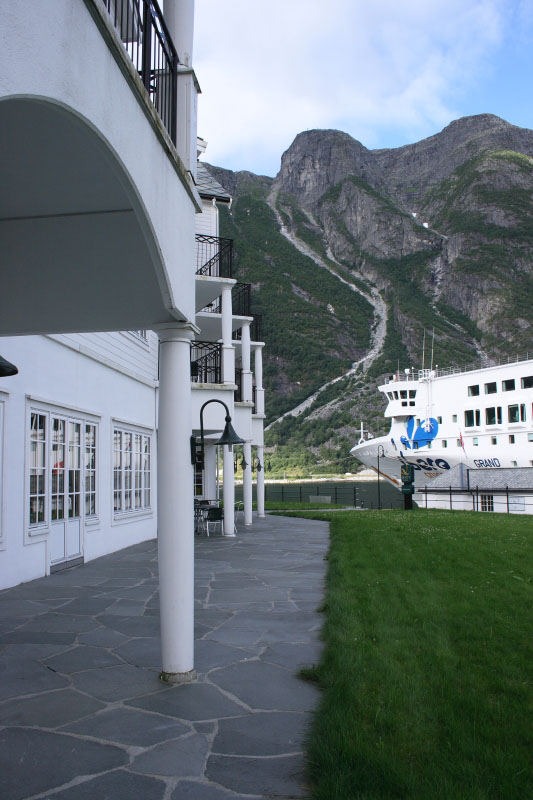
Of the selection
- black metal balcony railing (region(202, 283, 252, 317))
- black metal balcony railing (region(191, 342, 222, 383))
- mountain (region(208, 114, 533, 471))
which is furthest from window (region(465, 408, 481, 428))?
mountain (region(208, 114, 533, 471))

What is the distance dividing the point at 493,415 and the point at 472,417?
1413 mm

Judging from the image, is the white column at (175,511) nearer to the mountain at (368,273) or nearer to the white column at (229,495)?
the white column at (229,495)

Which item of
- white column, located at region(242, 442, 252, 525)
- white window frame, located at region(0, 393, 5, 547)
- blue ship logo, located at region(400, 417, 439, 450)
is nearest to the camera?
white window frame, located at region(0, 393, 5, 547)

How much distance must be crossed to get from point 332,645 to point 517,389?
34691 mm

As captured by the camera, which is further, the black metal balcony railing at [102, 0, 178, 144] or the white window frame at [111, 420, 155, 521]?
the white window frame at [111, 420, 155, 521]

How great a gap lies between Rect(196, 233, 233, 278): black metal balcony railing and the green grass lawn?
9.16 meters

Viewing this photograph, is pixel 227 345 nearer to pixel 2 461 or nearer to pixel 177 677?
pixel 2 461

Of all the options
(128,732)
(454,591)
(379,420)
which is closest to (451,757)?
(128,732)

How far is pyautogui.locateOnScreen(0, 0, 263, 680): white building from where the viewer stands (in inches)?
103

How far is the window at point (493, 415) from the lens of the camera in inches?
1494

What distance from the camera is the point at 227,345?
613 inches

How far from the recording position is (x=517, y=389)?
3700 centimetres

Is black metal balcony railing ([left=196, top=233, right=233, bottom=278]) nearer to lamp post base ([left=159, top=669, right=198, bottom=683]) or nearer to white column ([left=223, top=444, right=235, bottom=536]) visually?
white column ([left=223, top=444, right=235, bottom=536])

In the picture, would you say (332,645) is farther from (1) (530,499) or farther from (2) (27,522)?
(1) (530,499)
